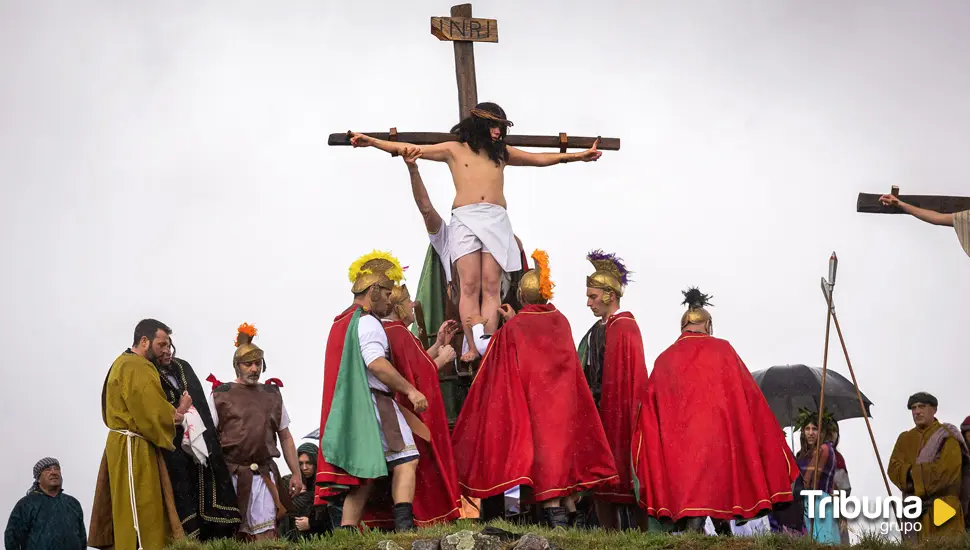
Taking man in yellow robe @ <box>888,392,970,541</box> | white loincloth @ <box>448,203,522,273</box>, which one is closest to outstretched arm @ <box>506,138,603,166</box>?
white loincloth @ <box>448,203,522,273</box>

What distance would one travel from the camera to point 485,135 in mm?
12836

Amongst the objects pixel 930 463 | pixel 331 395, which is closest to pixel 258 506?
pixel 331 395

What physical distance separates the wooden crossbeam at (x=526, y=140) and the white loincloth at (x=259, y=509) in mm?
2890

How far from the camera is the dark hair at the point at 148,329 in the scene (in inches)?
447

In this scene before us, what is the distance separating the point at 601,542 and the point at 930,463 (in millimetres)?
3525

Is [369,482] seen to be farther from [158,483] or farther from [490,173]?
[490,173]

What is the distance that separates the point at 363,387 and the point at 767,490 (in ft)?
9.48

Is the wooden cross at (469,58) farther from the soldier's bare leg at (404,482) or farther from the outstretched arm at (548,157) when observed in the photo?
the soldier's bare leg at (404,482)

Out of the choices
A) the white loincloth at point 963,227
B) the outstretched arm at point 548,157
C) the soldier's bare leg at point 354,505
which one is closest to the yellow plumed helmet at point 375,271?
the soldier's bare leg at point 354,505

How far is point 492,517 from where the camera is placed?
11461 mm

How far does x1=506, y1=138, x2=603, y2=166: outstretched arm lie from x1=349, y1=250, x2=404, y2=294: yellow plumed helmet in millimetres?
2362

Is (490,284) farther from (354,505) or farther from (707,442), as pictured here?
(354,505)

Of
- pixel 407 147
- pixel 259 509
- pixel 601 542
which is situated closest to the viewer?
pixel 601 542

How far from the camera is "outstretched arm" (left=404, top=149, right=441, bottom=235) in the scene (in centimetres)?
1224
